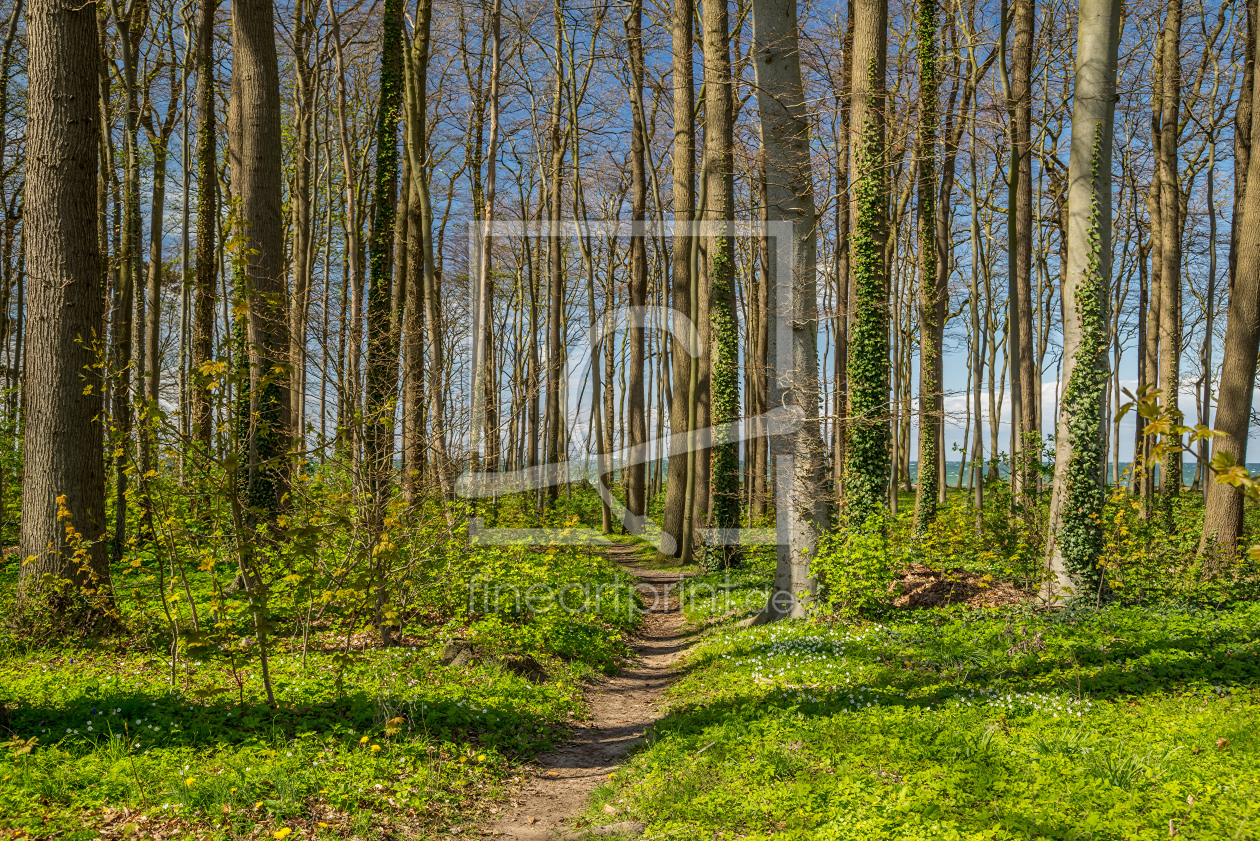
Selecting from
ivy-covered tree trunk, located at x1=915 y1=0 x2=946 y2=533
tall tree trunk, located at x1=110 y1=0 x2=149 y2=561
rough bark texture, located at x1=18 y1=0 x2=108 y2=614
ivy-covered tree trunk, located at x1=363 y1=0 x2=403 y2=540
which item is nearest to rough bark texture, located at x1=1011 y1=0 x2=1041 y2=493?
ivy-covered tree trunk, located at x1=915 y1=0 x2=946 y2=533

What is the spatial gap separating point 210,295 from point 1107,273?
9115 mm

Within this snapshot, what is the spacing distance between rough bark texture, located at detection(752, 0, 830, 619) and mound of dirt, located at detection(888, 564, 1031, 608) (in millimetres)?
1398

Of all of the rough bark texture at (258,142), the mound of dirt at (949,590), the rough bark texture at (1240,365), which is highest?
the rough bark texture at (258,142)

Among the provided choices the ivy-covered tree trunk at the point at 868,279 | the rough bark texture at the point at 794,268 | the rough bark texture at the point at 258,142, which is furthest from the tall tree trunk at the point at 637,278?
the rough bark texture at the point at 258,142

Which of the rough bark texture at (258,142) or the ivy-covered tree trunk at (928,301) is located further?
the ivy-covered tree trunk at (928,301)

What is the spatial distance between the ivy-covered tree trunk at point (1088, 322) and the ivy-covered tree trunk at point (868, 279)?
6.71 ft

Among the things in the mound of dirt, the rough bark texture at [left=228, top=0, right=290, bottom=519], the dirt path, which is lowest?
the dirt path

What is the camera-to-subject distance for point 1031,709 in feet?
16.3

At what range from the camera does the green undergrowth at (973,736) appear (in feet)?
11.5

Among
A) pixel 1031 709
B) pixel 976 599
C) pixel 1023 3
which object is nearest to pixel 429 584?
pixel 1031 709

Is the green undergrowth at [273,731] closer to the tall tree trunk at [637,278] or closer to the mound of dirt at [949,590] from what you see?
the mound of dirt at [949,590]

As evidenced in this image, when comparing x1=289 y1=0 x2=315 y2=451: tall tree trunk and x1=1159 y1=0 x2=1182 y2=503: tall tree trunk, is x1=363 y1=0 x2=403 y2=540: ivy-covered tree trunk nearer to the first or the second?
x1=289 y1=0 x2=315 y2=451: tall tree trunk

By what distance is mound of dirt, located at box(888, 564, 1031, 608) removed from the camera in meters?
8.75

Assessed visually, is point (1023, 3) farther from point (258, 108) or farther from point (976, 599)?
point (258, 108)
